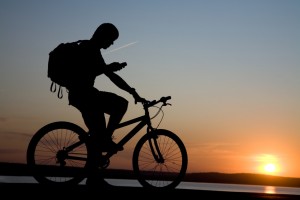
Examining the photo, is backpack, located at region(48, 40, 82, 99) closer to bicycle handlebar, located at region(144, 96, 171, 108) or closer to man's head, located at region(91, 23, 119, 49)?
man's head, located at region(91, 23, 119, 49)

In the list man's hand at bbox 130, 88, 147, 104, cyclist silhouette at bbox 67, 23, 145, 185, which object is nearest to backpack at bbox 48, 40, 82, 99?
cyclist silhouette at bbox 67, 23, 145, 185

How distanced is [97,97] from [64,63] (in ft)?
2.77

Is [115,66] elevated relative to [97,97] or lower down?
elevated

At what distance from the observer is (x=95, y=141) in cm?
742

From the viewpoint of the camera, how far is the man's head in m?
7.18

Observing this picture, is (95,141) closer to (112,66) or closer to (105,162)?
(105,162)

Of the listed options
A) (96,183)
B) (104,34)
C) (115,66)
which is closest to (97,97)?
(115,66)

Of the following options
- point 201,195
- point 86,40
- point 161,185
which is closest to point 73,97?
point 86,40

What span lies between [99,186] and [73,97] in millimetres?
1606

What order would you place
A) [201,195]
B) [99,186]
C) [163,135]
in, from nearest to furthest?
[201,195] < [99,186] < [163,135]

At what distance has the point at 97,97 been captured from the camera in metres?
7.23

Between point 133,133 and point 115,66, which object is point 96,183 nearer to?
point 133,133

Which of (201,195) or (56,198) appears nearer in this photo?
(56,198)

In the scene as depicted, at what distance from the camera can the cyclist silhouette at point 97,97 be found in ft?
23.3
